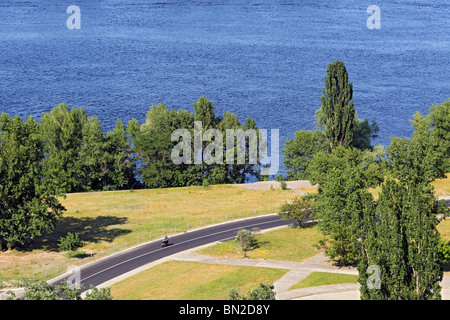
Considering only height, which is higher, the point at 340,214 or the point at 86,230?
the point at 340,214

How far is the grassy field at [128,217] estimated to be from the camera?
66.2 meters

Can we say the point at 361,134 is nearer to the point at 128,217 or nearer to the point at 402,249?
the point at 128,217

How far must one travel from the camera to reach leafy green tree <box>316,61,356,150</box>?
3957 inches

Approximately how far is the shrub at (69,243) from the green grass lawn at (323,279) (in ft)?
94.7

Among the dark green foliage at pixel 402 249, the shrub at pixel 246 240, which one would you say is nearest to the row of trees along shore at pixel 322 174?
the dark green foliage at pixel 402 249

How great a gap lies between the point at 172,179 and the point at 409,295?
77.9 meters

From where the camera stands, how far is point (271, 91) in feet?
525

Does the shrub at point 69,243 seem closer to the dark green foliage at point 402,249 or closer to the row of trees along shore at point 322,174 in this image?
the row of trees along shore at point 322,174

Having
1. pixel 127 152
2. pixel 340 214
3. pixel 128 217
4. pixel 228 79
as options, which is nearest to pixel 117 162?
→ pixel 127 152

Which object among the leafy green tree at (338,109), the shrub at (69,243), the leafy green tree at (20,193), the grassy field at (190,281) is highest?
the leafy green tree at (338,109)

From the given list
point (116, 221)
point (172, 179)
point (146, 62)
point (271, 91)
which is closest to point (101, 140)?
point (172, 179)

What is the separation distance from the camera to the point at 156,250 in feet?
226

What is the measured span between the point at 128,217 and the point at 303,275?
1339 inches

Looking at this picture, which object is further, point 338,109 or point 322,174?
point 338,109
